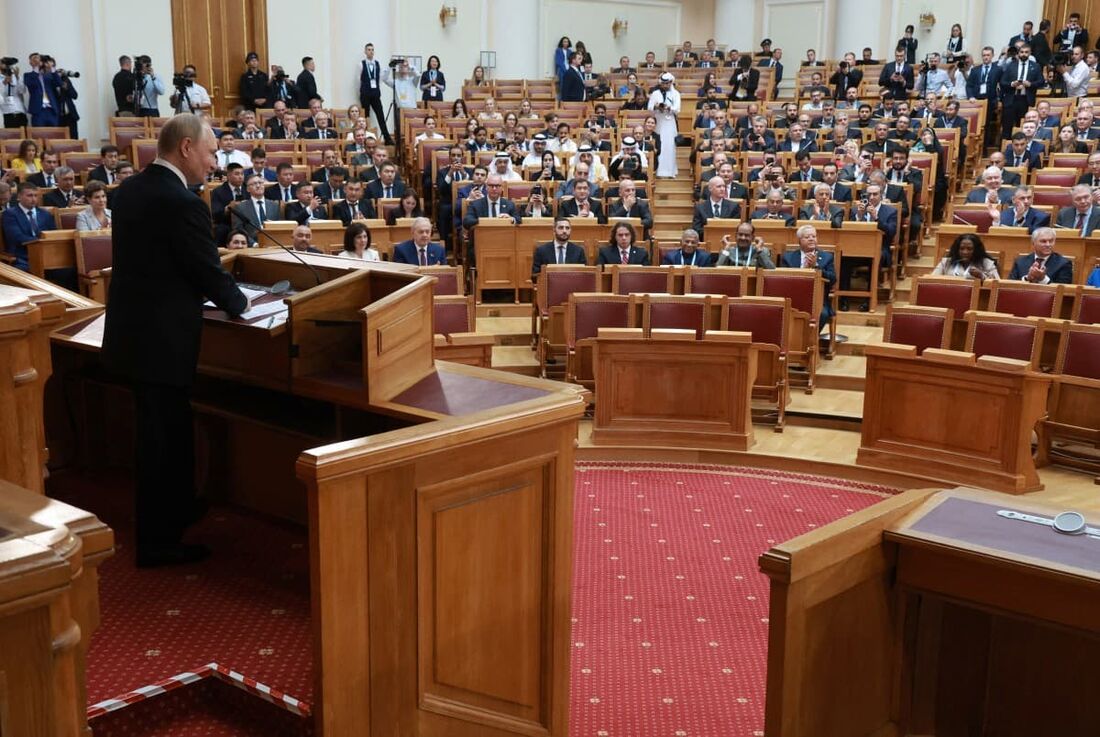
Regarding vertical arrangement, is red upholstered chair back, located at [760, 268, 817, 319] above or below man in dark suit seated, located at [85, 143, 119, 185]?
below

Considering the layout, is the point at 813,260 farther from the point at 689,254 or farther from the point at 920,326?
the point at 920,326

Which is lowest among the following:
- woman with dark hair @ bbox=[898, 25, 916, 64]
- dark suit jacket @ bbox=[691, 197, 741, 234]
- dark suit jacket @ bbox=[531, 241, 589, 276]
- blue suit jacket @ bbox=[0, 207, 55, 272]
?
dark suit jacket @ bbox=[531, 241, 589, 276]

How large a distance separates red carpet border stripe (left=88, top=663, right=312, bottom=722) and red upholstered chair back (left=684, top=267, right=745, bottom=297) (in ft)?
12.8

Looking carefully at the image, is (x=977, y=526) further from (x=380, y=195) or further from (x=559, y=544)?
(x=380, y=195)

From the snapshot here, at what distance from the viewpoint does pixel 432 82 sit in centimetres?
1165

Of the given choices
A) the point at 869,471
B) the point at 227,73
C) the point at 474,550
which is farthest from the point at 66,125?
the point at 474,550

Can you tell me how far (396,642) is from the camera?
177 centimetres

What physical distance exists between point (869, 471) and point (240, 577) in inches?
113

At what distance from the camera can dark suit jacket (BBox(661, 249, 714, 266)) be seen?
6025mm

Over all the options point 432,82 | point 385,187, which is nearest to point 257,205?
point 385,187

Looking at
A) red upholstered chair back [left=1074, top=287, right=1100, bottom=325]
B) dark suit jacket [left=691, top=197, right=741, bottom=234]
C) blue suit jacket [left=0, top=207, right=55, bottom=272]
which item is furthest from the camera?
dark suit jacket [left=691, top=197, right=741, bottom=234]

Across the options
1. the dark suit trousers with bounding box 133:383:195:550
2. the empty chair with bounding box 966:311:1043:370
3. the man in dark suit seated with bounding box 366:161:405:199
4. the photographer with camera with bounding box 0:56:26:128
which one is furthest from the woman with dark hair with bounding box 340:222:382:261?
the photographer with camera with bounding box 0:56:26:128

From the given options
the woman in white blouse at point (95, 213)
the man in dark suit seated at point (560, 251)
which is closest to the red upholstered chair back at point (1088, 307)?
the man in dark suit seated at point (560, 251)

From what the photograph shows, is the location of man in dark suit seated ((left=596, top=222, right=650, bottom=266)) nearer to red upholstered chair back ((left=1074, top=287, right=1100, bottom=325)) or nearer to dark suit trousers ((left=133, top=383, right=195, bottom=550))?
red upholstered chair back ((left=1074, top=287, right=1100, bottom=325))
